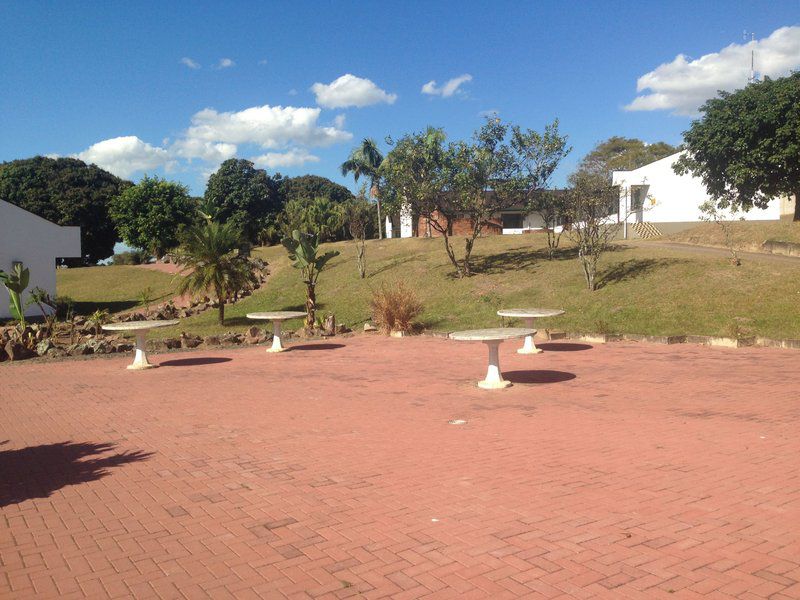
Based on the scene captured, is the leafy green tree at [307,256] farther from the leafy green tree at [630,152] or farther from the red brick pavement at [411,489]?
the leafy green tree at [630,152]

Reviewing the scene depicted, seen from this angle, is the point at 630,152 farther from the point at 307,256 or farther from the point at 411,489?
the point at 411,489

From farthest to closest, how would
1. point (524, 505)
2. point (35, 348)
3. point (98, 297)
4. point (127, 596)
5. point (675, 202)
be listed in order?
1. point (675, 202)
2. point (98, 297)
3. point (35, 348)
4. point (524, 505)
5. point (127, 596)

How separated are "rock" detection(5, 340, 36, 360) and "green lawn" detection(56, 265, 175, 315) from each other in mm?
16232

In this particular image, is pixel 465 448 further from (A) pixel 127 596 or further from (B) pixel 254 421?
(A) pixel 127 596

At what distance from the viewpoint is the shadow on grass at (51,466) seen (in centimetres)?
594

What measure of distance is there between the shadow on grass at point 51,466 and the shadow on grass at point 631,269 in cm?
1685

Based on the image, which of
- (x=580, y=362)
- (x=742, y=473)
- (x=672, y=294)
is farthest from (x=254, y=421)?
(x=672, y=294)

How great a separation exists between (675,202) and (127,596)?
4536 centimetres

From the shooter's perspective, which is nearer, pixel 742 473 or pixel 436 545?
pixel 436 545

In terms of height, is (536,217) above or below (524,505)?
above

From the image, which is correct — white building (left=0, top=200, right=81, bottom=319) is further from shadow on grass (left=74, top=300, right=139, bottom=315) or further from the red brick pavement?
the red brick pavement

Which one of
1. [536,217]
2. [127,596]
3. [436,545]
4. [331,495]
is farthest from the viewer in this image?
[536,217]

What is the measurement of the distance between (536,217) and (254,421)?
4638 centimetres

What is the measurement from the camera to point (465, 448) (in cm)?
691
